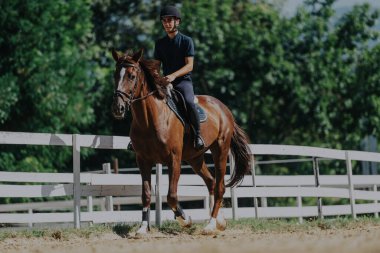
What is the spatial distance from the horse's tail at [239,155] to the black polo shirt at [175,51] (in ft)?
6.42

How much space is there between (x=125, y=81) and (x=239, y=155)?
350 centimetres

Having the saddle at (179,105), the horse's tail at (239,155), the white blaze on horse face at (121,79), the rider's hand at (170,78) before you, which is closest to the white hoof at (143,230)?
the saddle at (179,105)

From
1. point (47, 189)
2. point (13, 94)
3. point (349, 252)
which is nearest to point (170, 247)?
point (349, 252)

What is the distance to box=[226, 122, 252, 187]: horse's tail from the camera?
13219mm

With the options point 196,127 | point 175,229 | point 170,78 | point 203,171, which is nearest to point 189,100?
point 196,127

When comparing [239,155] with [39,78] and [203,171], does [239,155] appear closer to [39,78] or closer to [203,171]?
[203,171]

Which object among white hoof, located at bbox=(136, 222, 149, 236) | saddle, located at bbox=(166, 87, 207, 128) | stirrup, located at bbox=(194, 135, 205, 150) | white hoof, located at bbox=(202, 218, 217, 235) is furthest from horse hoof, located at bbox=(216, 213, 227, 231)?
saddle, located at bbox=(166, 87, 207, 128)

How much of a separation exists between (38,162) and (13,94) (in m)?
2.50

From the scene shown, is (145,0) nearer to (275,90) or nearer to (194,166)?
(275,90)

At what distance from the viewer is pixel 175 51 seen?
11641 mm

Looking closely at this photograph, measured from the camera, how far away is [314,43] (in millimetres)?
29641

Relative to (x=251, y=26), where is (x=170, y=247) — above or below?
below

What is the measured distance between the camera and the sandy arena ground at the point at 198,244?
731cm

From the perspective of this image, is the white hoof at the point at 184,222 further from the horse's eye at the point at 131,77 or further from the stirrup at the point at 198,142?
the horse's eye at the point at 131,77
